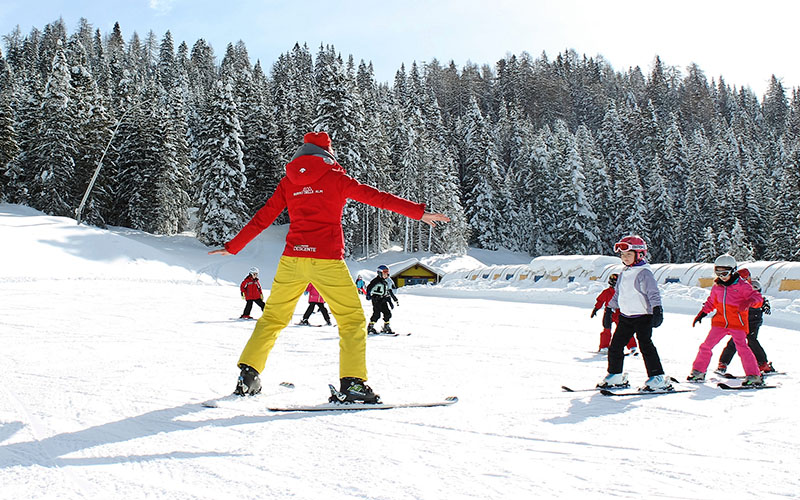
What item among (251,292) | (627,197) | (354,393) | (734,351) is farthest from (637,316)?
(627,197)

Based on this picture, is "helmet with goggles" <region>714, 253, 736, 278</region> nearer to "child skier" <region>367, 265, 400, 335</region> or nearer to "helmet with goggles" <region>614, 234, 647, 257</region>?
"helmet with goggles" <region>614, 234, 647, 257</region>

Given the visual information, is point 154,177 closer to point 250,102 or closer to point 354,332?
point 250,102

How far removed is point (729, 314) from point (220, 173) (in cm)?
3736

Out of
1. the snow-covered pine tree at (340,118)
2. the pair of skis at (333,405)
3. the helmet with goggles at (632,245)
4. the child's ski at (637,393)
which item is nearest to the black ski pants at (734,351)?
the child's ski at (637,393)

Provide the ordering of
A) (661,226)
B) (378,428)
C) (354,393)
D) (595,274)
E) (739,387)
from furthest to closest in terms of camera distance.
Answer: (661,226), (595,274), (739,387), (354,393), (378,428)

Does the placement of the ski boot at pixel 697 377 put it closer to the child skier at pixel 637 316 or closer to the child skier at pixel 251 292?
the child skier at pixel 637 316

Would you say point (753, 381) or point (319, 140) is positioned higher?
point (319, 140)

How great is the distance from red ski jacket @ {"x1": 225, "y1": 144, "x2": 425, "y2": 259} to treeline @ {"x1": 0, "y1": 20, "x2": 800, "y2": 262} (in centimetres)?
3464

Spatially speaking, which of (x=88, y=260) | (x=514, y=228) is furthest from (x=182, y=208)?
(x=514, y=228)

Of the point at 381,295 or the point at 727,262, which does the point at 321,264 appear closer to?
the point at 727,262

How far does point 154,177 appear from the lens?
43656mm

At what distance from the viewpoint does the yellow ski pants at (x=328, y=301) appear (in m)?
4.16

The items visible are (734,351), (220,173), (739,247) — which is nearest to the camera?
(734,351)

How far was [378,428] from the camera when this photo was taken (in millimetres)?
3535
